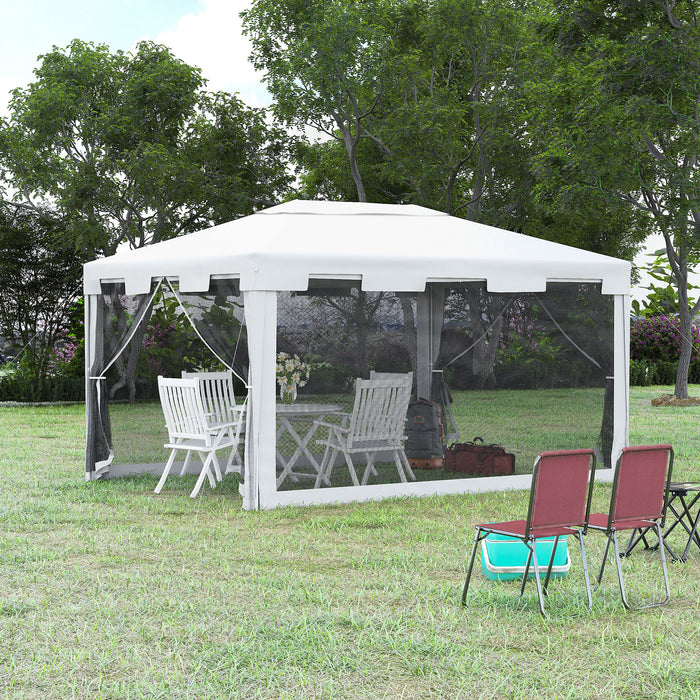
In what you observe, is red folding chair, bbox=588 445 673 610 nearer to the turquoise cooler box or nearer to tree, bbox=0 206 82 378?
the turquoise cooler box

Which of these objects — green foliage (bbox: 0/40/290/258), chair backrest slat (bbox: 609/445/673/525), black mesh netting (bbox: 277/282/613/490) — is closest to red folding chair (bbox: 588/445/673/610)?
chair backrest slat (bbox: 609/445/673/525)

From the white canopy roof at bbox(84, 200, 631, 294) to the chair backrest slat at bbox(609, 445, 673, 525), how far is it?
3213mm

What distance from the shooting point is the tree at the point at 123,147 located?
18.8 m

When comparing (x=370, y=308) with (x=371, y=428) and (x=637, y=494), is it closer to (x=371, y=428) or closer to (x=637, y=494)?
(x=371, y=428)

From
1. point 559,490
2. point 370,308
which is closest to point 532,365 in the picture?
point 370,308

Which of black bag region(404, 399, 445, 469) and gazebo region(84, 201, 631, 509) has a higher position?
gazebo region(84, 201, 631, 509)

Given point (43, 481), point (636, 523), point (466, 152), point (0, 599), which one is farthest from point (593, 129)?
point (0, 599)

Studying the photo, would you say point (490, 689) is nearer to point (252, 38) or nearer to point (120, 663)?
point (120, 663)

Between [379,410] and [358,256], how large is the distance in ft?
4.74

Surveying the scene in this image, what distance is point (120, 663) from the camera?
4.11 metres

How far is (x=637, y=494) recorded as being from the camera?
5.02 metres

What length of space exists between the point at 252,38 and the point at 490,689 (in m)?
19.7

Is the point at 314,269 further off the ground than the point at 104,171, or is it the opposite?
the point at 104,171

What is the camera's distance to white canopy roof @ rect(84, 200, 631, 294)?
24.9ft
